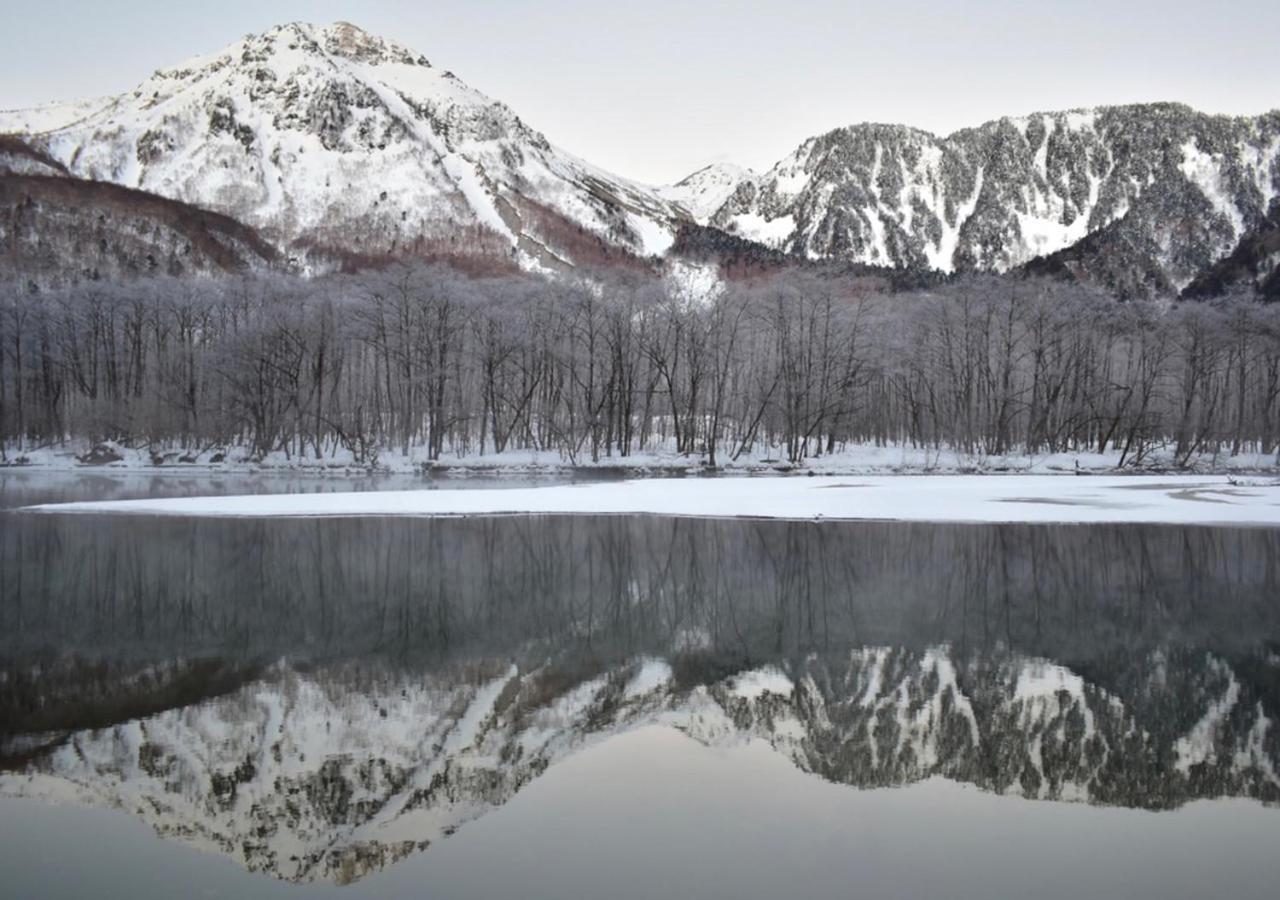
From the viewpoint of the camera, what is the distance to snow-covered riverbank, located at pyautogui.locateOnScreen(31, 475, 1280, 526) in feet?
96.1

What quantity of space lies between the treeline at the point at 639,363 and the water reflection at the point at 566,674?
44.0 meters

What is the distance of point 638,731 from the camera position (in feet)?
30.8

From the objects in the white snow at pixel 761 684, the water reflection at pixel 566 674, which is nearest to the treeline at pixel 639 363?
the water reflection at pixel 566 674

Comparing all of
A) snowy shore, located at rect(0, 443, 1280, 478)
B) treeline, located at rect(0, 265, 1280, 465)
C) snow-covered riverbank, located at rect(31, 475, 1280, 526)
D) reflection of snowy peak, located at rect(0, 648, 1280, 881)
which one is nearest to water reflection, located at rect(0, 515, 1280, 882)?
reflection of snowy peak, located at rect(0, 648, 1280, 881)

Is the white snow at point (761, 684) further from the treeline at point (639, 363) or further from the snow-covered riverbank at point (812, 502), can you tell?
the treeline at point (639, 363)

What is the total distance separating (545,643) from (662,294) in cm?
5886

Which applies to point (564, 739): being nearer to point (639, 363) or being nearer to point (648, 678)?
point (648, 678)

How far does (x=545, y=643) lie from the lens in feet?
42.7

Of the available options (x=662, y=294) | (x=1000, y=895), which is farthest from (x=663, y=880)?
(x=662, y=294)

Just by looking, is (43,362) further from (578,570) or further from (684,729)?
(684,729)

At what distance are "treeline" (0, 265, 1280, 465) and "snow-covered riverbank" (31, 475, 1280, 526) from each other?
70.2 feet

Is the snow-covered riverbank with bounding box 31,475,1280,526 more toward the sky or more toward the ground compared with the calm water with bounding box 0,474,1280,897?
more toward the sky

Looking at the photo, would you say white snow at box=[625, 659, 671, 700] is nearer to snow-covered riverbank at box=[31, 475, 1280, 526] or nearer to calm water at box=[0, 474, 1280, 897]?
calm water at box=[0, 474, 1280, 897]

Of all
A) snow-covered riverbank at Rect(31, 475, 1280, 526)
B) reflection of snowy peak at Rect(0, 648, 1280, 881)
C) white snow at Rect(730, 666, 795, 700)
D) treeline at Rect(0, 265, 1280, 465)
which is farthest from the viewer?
treeline at Rect(0, 265, 1280, 465)
